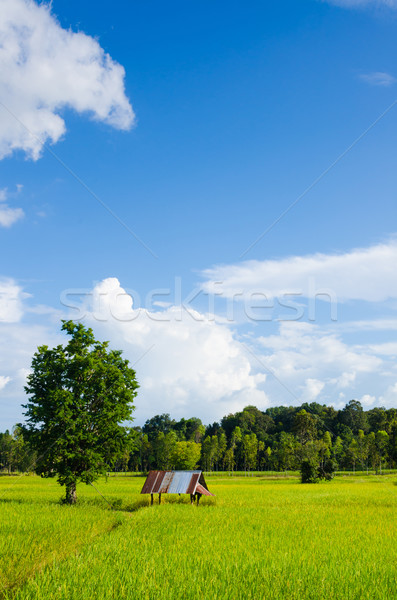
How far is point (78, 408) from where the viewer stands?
31.9 metres

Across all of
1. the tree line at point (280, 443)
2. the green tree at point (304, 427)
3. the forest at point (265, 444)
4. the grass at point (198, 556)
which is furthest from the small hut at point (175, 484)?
the green tree at point (304, 427)

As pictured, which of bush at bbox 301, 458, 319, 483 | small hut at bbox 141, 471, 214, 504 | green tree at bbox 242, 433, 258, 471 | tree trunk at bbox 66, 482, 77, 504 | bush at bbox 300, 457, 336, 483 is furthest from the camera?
green tree at bbox 242, 433, 258, 471

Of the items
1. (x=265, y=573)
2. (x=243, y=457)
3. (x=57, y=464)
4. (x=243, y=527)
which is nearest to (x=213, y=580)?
(x=265, y=573)

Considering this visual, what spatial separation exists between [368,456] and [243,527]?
9453 cm

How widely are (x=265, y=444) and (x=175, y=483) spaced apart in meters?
106

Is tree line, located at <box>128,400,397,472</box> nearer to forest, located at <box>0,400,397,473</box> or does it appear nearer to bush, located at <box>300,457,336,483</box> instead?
forest, located at <box>0,400,397,473</box>

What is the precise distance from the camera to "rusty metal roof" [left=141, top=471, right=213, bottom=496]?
29797mm

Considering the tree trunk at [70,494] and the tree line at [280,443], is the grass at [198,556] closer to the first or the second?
the tree trunk at [70,494]

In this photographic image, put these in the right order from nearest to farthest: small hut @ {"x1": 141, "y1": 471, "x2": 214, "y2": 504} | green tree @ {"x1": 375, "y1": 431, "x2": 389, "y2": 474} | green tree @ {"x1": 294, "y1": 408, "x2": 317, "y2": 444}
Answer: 1. small hut @ {"x1": 141, "y1": 471, "x2": 214, "y2": 504}
2. green tree @ {"x1": 375, "y1": 431, "x2": 389, "y2": 474}
3. green tree @ {"x1": 294, "y1": 408, "x2": 317, "y2": 444}

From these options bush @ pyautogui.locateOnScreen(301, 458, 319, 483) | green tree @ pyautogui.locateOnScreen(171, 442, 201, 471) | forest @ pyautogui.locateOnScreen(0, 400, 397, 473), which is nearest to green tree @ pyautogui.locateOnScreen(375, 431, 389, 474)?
forest @ pyautogui.locateOnScreen(0, 400, 397, 473)

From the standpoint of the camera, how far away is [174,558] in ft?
43.4

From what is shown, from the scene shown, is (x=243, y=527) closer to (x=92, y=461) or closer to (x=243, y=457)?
(x=92, y=461)

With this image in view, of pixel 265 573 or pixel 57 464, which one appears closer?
pixel 265 573

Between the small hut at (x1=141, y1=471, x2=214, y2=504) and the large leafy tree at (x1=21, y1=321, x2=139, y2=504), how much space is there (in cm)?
346
